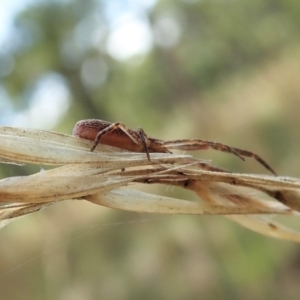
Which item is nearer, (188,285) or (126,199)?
(126,199)

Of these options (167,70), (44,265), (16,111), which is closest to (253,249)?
(44,265)

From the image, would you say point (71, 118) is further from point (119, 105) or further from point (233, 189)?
point (233, 189)

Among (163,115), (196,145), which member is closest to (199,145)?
(196,145)

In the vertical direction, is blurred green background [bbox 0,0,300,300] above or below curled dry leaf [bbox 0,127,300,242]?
above

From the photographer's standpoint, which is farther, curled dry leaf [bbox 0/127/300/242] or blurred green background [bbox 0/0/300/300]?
blurred green background [bbox 0/0/300/300]

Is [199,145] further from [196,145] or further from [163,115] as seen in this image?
[163,115]

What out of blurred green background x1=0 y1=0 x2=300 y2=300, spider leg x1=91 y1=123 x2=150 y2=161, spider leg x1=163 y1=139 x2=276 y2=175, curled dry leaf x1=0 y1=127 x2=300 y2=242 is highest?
blurred green background x1=0 y1=0 x2=300 y2=300
